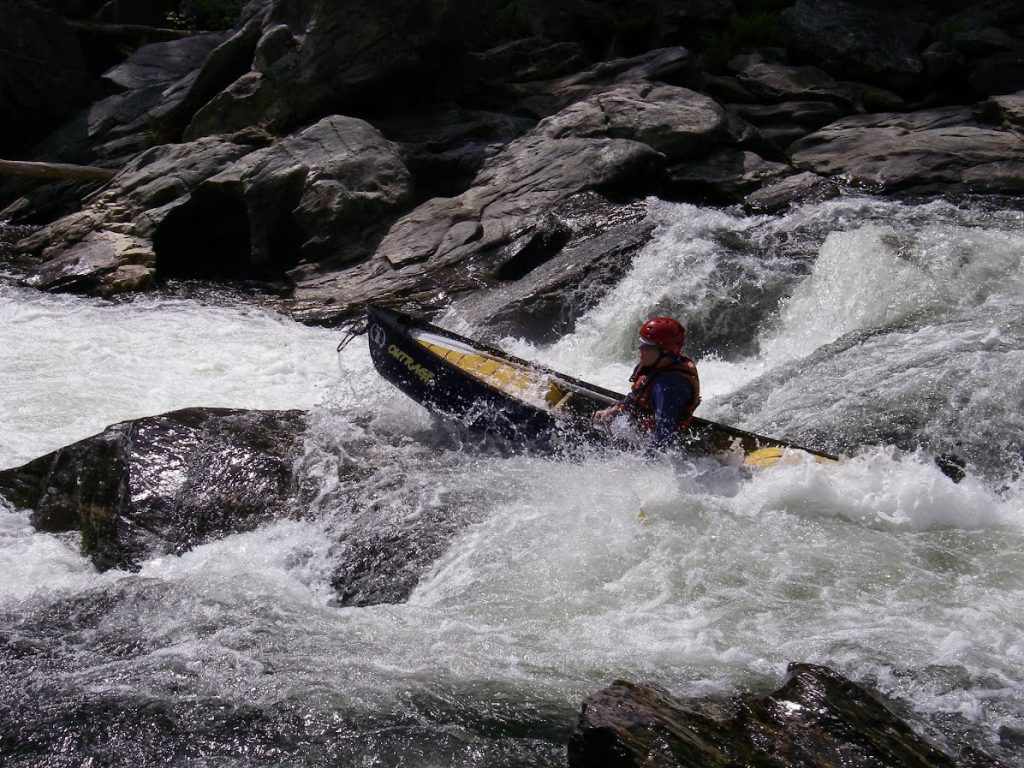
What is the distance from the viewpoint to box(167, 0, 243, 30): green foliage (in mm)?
19453

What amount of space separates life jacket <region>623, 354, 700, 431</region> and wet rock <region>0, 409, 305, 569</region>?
2210 mm

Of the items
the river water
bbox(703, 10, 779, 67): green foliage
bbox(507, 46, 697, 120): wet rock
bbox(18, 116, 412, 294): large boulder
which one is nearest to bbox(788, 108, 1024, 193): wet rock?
bbox(507, 46, 697, 120): wet rock

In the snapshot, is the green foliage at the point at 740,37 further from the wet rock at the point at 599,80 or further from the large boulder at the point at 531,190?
the large boulder at the point at 531,190

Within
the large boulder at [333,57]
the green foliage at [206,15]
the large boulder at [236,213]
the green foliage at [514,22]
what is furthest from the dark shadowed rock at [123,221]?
the green foliage at [206,15]

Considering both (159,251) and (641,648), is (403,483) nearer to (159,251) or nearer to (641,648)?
(641,648)

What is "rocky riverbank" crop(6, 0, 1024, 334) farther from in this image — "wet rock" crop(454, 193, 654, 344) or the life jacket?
the life jacket

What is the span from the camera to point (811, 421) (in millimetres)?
7020

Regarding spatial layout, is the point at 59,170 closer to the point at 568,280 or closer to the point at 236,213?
the point at 236,213

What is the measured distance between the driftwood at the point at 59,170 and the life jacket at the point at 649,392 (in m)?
10.5

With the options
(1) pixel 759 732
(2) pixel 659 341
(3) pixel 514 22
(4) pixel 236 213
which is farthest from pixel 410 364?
(3) pixel 514 22

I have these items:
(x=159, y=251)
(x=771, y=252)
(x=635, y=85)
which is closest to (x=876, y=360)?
(x=771, y=252)

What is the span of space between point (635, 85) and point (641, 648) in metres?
10.2

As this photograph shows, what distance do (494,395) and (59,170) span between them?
1021cm

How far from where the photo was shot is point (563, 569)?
16.9ft
